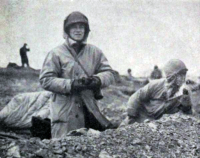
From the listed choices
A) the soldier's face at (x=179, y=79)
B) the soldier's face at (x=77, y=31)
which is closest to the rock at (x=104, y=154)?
the soldier's face at (x=77, y=31)

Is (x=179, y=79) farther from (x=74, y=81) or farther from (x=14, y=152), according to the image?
(x=14, y=152)

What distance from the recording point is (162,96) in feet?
14.7

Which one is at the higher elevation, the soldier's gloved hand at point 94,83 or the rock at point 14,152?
the soldier's gloved hand at point 94,83

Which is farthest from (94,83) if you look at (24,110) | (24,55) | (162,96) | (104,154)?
(24,55)

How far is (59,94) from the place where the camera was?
145 inches

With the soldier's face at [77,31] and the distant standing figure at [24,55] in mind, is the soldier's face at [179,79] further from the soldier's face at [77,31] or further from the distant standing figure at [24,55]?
the distant standing figure at [24,55]

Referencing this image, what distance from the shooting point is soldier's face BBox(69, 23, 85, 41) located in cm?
384

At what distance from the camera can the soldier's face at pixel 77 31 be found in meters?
3.84

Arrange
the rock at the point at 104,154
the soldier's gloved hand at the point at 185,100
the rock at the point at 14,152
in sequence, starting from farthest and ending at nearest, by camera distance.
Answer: the soldier's gloved hand at the point at 185,100 < the rock at the point at 104,154 < the rock at the point at 14,152

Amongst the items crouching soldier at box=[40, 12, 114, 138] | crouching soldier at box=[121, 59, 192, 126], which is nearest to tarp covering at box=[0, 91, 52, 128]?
crouching soldier at box=[121, 59, 192, 126]

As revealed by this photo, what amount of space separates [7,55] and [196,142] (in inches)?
185

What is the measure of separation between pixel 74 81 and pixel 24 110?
305 centimetres

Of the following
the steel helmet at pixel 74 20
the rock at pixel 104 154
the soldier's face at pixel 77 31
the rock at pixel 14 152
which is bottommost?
the rock at pixel 104 154

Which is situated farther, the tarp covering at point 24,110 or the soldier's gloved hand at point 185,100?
the tarp covering at point 24,110
